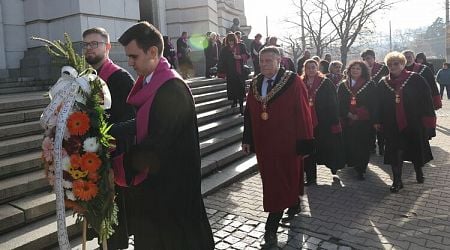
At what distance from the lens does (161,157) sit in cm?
267

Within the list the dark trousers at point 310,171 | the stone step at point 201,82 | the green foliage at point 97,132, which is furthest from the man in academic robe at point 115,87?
the stone step at point 201,82

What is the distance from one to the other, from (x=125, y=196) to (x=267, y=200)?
1682 millimetres

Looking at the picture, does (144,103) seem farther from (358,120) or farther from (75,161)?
(358,120)

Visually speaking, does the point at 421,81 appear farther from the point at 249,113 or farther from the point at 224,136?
the point at 224,136

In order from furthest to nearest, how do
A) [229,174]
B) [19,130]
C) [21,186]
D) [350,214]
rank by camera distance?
1. [229,174]
2. [19,130]
3. [350,214]
4. [21,186]

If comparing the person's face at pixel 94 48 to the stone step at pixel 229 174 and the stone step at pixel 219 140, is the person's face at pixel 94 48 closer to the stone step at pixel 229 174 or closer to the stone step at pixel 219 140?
the stone step at pixel 229 174

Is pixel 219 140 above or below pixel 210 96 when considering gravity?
below

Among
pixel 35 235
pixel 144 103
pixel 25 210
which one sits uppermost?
pixel 144 103

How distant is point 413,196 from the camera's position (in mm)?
5746

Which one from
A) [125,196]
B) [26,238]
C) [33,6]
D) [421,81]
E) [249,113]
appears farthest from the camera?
[33,6]

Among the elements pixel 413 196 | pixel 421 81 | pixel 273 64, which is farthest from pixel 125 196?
pixel 421 81

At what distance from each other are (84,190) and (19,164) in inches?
114

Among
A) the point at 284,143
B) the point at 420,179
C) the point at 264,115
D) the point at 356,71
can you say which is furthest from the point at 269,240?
the point at 356,71

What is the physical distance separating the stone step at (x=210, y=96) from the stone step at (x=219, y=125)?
878 mm
